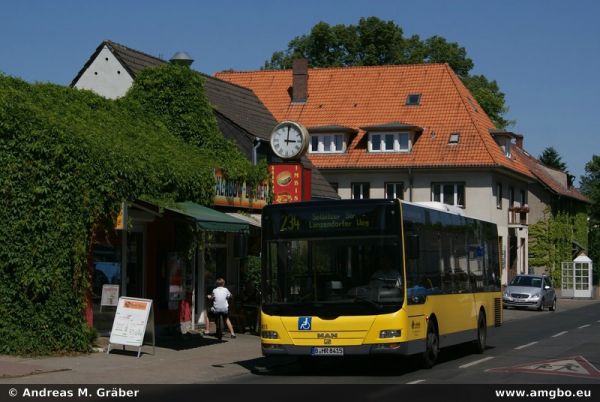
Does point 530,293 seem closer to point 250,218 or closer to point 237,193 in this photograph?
point 237,193

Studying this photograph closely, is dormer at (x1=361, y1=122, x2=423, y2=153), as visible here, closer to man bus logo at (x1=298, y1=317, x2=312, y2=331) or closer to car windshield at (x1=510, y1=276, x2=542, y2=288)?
car windshield at (x1=510, y1=276, x2=542, y2=288)

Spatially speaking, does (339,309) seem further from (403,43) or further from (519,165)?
(403,43)

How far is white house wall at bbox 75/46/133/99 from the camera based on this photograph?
1330 inches

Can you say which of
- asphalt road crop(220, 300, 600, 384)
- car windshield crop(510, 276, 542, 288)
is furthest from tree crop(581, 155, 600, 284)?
asphalt road crop(220, 300, 600, 384)

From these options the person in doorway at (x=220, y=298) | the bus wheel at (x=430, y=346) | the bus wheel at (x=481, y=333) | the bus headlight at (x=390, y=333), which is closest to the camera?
the bus headlight at (x=390, y=333)

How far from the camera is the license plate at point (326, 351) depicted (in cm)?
1761

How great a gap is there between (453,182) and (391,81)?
29.5 feet

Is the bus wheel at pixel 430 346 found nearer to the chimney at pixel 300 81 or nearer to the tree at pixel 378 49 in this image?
the chimney at pixel 300 81

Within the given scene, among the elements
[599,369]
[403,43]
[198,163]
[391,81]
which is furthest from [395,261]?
[403,43]

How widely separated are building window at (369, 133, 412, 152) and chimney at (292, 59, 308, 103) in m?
6.07

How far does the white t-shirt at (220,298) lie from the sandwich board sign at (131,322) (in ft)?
13.7

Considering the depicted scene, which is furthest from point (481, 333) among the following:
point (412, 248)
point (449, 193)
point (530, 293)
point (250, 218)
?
point (449, 193)

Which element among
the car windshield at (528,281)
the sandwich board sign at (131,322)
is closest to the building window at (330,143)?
the car windshield at (528,281)

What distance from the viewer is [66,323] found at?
20.6m
